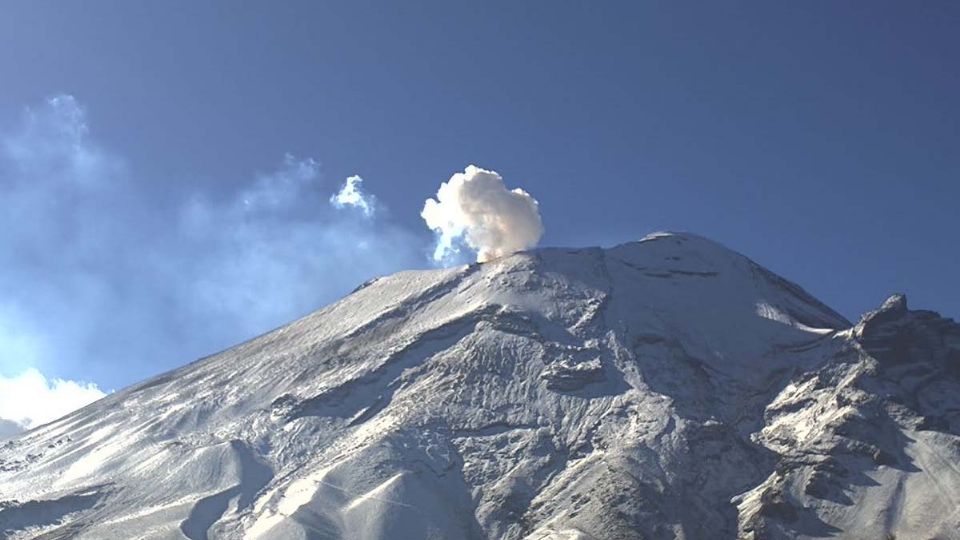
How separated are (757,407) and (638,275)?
36909mm

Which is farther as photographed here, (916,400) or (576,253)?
(576,253)

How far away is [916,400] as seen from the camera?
497ft

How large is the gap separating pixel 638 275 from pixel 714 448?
4975 centimetres

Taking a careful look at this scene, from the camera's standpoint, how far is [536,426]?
148375 mm

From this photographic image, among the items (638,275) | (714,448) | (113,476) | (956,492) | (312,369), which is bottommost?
(956,492)

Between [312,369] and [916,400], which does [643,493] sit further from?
[312,369]

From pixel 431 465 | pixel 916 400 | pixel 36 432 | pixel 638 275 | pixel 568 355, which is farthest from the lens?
pixel 638 275

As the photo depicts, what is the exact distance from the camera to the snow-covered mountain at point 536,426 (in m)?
131

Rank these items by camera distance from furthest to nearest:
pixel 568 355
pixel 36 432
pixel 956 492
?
1. pixel 36 432
2. pixel 568 355
3. pixel 956 492

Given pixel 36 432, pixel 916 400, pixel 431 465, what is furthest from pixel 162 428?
pixel 916 400

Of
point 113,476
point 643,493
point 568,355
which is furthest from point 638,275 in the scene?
point 113,476

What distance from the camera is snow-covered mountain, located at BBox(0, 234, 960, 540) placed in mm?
131375

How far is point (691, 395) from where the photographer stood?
507 feet

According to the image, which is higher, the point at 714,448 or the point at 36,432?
the point at 36,432
